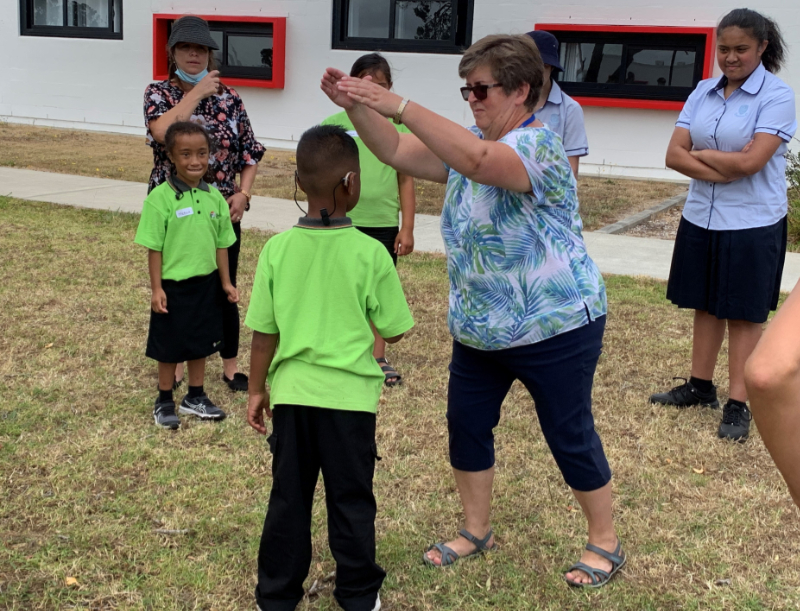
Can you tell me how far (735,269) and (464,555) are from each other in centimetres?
212

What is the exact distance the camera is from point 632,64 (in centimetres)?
1434

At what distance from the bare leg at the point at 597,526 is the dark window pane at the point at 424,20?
13562 millimetres

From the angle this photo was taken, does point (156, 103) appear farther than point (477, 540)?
Yes

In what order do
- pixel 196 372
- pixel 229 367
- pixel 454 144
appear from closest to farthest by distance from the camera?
pixel 454 144
pixel 196 372
pixel 229 367

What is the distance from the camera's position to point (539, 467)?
3.99m

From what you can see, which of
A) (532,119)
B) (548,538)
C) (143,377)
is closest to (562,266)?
(532,119)

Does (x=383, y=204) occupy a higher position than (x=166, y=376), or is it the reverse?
(x=383, y=204)

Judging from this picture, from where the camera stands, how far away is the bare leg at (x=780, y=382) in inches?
43.3

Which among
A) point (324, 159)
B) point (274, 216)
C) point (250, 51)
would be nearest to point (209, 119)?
point (324, 159)

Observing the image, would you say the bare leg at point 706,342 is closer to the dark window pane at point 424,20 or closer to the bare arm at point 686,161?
the bare arm at point 686,161

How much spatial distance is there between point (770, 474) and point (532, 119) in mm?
2233

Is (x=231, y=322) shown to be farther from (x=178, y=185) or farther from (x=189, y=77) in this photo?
(x=189, y=77)

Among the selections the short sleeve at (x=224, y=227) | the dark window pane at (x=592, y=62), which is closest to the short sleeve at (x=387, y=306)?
the short sleeve at (x=224, y=227)

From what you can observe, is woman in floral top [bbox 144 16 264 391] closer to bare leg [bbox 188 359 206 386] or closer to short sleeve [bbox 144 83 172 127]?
short sleeve [bbox 144 83 172 127]
